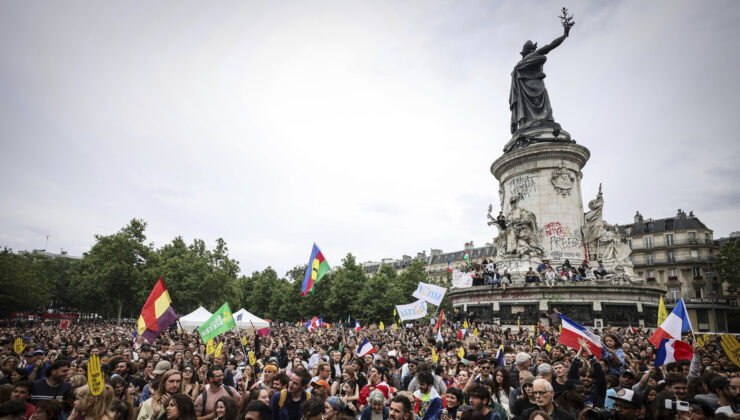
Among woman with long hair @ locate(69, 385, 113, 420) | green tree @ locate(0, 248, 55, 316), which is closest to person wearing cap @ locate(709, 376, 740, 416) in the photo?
woman with long hair @ locate(69, 385, 113, 420)

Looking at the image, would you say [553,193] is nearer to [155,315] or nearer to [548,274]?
[548,274]

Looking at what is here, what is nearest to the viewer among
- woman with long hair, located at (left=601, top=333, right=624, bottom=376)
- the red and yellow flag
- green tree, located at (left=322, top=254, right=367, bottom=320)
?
woman with long hair, located at (left=601, top=333, right=624, bottom=376)

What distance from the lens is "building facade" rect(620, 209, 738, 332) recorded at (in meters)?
57.8

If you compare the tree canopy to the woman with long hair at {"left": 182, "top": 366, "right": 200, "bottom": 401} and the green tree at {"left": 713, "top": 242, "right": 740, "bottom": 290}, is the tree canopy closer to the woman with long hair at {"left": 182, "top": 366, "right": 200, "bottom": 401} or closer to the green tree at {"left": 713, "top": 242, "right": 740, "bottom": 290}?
the green tree at {"left": 713, "top": 242, "right": 740, "bottom": 290}

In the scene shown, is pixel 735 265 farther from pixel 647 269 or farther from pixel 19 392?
pixel 19 392

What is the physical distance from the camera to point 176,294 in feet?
166

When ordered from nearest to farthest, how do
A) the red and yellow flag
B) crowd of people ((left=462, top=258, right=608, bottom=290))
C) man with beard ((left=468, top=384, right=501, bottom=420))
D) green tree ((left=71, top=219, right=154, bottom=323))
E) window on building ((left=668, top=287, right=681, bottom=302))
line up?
man with beard ((left=468, top=384, right=501, bottom=420)), the red and yellow flag, crowd of people ((left=462, top=258, right=608, bottom=290)), green tree ((left=71, top=219, right=154, bottom=323)), window on building ((left=668, top=287, right=681, bottom=302))

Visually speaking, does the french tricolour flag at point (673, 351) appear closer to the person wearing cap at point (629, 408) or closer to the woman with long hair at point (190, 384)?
the person wearing cap at point (629, 408)

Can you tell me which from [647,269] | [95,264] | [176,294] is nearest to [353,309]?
[176,294]

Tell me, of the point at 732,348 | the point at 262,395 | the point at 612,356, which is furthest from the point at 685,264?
the point at 262,395

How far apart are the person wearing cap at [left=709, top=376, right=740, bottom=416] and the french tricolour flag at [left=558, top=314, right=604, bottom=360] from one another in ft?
8.68

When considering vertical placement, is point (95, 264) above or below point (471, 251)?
→ below

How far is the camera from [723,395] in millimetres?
5766

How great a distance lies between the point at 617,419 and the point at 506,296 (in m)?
22.2
